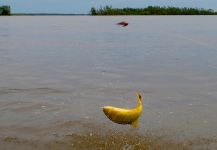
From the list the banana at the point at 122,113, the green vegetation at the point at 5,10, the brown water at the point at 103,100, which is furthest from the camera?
the green vegetation at the point at 5,10

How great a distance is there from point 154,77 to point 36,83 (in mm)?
4542

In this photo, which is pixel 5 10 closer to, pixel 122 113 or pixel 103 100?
pixel 103 100

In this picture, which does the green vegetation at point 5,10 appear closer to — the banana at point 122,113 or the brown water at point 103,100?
the brown water at point 103,100

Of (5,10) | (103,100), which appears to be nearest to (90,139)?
(103,100)

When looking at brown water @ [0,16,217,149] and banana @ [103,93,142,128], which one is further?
brown water @ [0,16,217,149]

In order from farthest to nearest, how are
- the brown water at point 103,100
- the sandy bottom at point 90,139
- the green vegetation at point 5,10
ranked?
the green vegetation at point 5,10, the brown water at point 103,100, the sandy bottom at point 90,139

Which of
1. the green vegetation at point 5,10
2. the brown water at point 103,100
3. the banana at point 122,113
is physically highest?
the banana at point 122,113

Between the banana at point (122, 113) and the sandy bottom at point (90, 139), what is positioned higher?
the banana at point (122, 113)

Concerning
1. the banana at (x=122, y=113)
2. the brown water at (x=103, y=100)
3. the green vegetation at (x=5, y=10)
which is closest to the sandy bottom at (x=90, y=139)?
the brown water at (x=103, y=100)

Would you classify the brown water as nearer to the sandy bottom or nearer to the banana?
the sandy bottom

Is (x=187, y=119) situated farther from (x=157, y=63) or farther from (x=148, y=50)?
(x=148, y=50)

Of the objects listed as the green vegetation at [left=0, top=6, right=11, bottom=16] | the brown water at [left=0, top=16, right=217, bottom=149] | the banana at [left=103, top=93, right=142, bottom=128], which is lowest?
the green vegetation at [left=0, top=6, right=11, bottom=16]

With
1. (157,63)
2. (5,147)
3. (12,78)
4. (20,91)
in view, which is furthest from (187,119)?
(157,63)

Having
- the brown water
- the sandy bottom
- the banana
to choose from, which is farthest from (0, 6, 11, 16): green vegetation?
the banana
